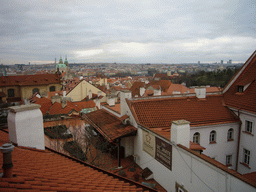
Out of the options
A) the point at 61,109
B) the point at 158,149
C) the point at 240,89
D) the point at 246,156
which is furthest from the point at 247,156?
the point at 61,109

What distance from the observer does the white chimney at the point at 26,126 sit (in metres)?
6.60

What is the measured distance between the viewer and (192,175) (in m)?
9.71

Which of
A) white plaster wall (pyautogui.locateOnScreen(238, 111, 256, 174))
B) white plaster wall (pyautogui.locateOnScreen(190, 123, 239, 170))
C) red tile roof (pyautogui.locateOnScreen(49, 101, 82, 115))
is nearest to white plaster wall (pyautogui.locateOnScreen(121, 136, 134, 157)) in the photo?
white plaster wall (pyautogui.locateOnScreen(190, 123, 239, 170))

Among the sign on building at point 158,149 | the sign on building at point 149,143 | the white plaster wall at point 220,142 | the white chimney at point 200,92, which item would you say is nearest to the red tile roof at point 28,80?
the white chimney at point 200,92

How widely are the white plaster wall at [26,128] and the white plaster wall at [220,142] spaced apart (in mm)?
11990

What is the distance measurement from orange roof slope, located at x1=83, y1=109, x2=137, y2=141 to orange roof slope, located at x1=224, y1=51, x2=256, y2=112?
380 inches

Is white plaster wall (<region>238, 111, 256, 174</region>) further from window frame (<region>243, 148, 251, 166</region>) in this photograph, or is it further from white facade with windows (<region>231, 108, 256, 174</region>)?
window frame (<region>243, 148, 251, 166</region>)

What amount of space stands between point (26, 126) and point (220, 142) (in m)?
15.2

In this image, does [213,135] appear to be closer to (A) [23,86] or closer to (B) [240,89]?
A: (B) [240,89]

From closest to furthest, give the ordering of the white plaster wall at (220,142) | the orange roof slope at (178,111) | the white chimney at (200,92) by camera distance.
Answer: the orange roof slope at (178,111)
the white plaster wall at (220,142)
the white chimney at (200,92)

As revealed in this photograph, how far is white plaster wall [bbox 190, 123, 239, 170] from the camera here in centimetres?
1589

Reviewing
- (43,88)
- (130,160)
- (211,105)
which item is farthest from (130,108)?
(43,88)

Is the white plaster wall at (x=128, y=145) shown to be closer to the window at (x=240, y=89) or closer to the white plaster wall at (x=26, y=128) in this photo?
the white plaster wall at (x=26, y=128)

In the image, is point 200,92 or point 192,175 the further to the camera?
point 200,92
